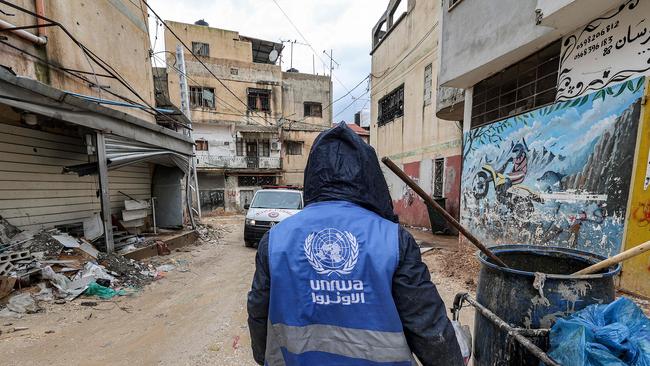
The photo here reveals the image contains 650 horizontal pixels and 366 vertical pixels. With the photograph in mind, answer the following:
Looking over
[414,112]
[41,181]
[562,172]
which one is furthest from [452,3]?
[41,181]

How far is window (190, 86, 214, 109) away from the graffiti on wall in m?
22.7

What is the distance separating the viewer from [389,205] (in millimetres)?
1409

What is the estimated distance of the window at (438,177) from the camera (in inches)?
392

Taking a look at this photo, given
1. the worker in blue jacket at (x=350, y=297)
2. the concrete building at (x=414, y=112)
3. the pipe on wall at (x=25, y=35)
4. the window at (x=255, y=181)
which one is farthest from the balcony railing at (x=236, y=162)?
the worker in blue jacket at (x=350, y=297)

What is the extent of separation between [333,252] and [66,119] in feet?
19.8

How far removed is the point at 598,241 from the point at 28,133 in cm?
979

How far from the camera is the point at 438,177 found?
10.2 metres

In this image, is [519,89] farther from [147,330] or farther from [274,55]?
[274,55]

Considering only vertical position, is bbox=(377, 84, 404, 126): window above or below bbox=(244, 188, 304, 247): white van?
above

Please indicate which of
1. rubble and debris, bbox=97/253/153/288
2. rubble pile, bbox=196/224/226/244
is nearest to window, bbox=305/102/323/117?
rubble pile, bbox=196/224/226/244

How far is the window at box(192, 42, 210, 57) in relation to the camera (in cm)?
2348

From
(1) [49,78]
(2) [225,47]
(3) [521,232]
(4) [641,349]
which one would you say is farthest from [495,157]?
(2) [225,47]

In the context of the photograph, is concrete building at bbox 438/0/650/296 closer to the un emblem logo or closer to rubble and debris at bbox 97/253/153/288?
the un emblem logo

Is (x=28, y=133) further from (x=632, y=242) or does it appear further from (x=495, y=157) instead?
(x=632, y=242)
